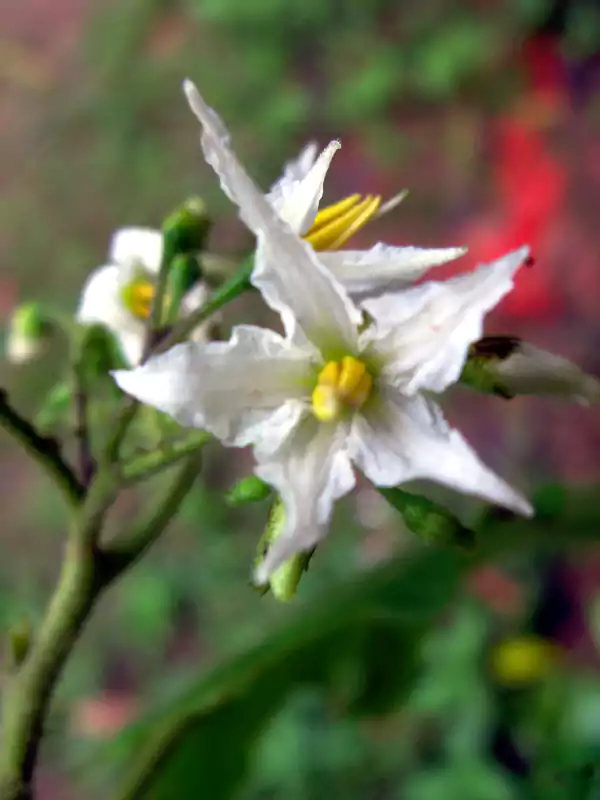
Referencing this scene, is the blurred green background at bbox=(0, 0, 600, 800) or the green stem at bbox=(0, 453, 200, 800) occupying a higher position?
the green stem at bbox=(0, 453, 200, 800)

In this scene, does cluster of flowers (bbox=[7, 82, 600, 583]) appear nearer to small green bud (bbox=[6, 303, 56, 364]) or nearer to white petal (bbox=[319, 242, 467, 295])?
white petal (bbox=[319, 242, 467, 295])

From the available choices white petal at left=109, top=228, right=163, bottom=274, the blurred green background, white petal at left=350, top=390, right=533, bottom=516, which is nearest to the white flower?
white petal at left=109, top=228, right=163, bottom=274

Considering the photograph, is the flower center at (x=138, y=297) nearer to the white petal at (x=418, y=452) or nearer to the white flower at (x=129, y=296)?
the white flower at (x=129, y=296)

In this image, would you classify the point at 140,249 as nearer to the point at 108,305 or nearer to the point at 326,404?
the point at 108,305

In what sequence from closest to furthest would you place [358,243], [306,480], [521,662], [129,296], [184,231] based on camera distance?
[306,480] < [184,231] < [129,296] < [521,662] < [358,243]

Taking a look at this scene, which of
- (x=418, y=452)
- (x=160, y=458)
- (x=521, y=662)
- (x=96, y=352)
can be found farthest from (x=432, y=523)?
(x=521, y=662)

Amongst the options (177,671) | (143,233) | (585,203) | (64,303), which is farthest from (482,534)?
(64,303)

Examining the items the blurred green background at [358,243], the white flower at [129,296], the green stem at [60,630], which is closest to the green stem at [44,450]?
the green stem at [60,630]
